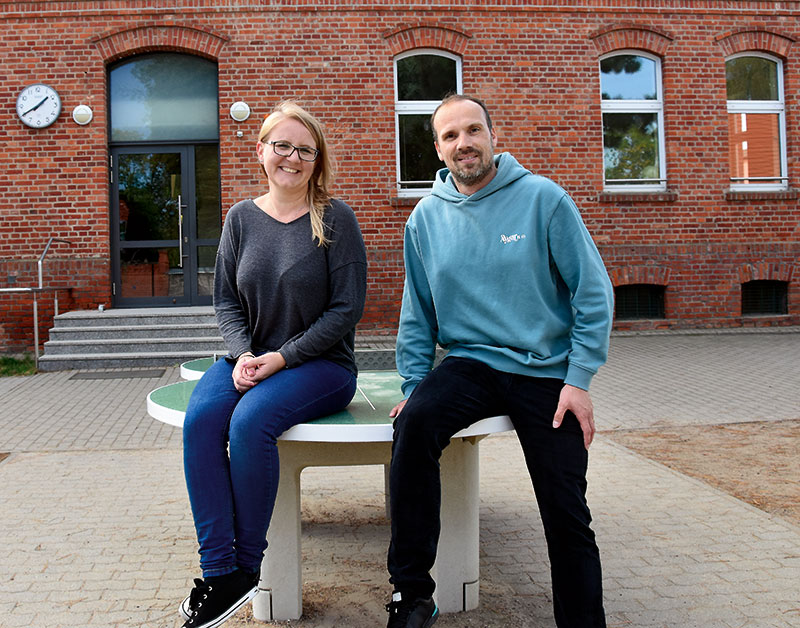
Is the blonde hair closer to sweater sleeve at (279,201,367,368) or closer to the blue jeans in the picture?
sweater sleeve at (279,201,367,368)

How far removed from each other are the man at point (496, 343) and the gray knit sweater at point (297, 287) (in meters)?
0.24

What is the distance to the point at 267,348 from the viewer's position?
2.93 meters

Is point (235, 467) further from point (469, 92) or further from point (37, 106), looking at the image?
point (37, 106)

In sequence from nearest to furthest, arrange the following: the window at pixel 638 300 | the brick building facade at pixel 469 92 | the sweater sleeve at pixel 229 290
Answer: the sweater sleeve at pixel 229 290
the brick building facade at pixel 469 92
the window at pixel 638 300

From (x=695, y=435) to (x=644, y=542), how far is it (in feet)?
8.10

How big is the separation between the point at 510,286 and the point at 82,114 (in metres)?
10.0

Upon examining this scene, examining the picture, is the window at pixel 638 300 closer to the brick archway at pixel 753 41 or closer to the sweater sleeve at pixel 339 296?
the brick archway at pixel 753 41

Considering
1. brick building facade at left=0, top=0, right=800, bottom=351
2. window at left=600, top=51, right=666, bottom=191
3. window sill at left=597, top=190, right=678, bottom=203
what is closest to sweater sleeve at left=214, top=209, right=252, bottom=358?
brick building facade at left=0, top=0, right=800, bottom=351

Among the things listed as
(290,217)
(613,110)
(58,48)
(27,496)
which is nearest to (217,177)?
(58,48)

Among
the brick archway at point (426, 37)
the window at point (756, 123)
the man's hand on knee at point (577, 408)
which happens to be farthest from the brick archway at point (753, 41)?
the man's hand on knee at point (577, 408)

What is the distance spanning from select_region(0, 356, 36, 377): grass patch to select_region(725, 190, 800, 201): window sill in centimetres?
1072

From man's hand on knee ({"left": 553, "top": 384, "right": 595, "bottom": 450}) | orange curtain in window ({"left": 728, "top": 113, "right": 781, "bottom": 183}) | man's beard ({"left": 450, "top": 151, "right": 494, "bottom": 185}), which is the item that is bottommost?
man's hand on knee ({"left": 553, "top": 384, "right": 595, "bottom": 450})

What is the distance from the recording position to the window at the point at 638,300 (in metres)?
12.1

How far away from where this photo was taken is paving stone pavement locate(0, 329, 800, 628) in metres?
2.81
